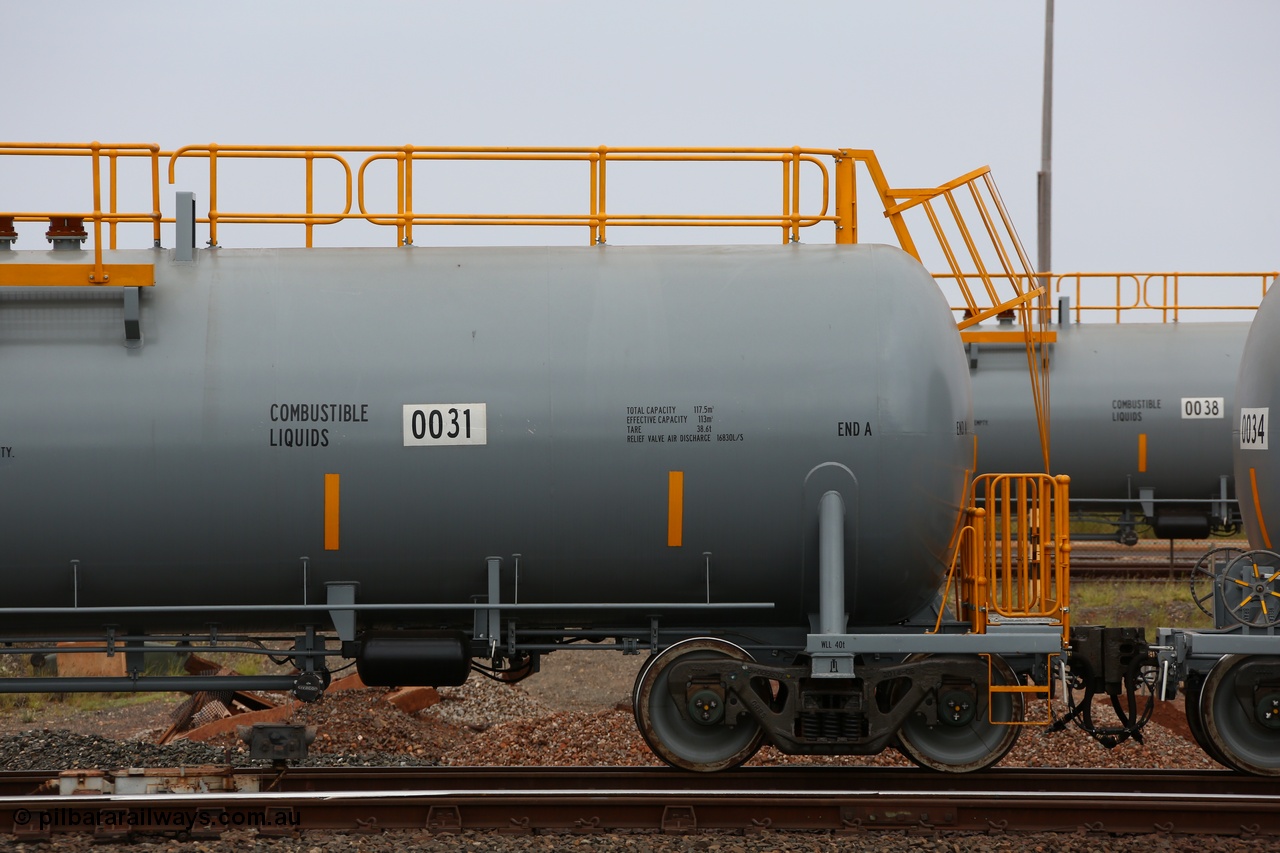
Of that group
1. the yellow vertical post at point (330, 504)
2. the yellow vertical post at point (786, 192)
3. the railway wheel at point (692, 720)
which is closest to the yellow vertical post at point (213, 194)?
the yellow vertical post at point (330, 504)

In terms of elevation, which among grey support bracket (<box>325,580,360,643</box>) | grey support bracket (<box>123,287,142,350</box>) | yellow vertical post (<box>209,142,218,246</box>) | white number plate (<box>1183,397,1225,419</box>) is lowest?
grey support bracket (<box>325,580,360,643</box>)

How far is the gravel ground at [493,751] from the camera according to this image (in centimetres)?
763

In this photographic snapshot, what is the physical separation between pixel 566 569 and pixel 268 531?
2.21 m

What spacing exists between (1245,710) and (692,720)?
14.0 ft

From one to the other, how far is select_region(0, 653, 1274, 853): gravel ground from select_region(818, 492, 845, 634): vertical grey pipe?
1.55m

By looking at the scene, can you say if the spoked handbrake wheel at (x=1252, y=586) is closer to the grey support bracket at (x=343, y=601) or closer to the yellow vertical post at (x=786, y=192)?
the yellow vertical post at (x=786, y=192)

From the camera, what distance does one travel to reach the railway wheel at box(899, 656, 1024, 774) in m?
8.84

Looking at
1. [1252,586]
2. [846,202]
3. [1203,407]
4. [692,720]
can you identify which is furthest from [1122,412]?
[692,720]

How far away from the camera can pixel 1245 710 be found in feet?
29.6

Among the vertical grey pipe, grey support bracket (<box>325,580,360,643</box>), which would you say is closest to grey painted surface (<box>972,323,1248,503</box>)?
the vertical grey pipe

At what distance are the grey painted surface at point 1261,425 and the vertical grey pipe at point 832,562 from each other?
12.1 feet

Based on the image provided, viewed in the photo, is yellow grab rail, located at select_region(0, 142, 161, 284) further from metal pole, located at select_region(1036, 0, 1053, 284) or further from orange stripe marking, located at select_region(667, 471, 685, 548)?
metal pole, located at select_region(1036, 0, 1053, 284)

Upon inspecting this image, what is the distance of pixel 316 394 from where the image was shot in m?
8.65

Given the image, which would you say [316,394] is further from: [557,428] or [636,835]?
[636,835]
